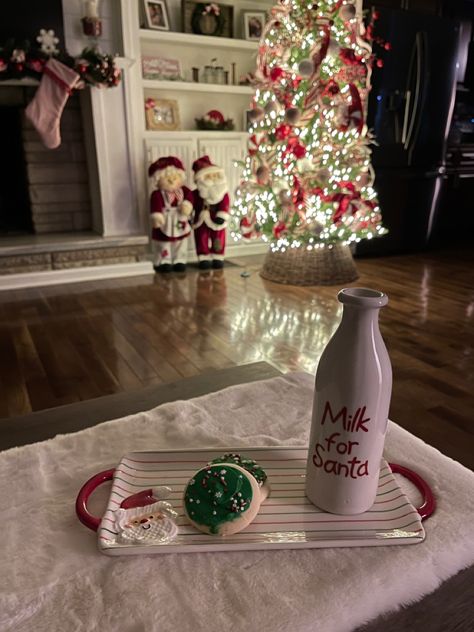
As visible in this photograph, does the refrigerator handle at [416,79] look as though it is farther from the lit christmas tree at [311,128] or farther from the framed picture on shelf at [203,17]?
the framed picture on shelf at [203,17]

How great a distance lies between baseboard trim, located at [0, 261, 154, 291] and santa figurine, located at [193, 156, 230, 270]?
0.43m

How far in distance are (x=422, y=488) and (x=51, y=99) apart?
10.8ft

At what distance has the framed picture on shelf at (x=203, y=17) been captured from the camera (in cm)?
368

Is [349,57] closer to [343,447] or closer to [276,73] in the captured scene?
[276,73]

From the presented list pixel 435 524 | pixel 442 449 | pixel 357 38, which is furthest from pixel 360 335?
pixel 357 38

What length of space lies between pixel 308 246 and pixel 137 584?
2.92 meters

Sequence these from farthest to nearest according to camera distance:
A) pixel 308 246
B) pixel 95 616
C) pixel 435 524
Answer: pixel 308 246, pixel 435 524, pixel 95 616

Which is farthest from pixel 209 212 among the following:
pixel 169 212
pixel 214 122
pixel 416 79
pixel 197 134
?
pixel 416 79

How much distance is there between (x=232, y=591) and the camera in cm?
46

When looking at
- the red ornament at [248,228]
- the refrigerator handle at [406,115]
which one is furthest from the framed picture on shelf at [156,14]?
the refrigerator handle at [406,115]

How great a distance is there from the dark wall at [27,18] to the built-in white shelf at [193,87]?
0.69 m

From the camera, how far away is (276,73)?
292 centimetres

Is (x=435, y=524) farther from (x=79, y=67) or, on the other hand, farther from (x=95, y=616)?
(x=79, y=67)

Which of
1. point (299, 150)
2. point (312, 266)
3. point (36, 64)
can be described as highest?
point (36, 64)
